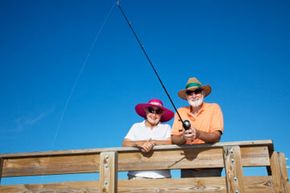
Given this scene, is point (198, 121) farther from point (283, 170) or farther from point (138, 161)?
point (283, 170)

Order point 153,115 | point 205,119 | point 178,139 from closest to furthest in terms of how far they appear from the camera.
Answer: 1. point 178,139
2. point 205,119
3. point 153,115

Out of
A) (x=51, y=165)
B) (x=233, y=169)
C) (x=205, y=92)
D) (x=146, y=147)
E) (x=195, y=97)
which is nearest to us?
(x=233, y=169)

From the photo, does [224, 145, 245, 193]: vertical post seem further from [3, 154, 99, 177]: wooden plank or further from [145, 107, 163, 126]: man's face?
[145, 107, 163, 126]: man's face

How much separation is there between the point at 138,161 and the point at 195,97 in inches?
71.5

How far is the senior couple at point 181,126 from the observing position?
4.50 meters

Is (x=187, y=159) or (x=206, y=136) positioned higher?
(x=206, y=136)

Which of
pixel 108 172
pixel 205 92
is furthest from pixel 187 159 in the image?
pixel 205 92

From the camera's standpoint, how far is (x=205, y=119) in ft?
17.0

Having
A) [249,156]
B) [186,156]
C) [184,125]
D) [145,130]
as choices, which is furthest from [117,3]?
[249,156]

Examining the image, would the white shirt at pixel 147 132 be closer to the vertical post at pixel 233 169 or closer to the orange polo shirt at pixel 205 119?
the orange polo shirt at pixel 205 119

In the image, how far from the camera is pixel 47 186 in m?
4.19

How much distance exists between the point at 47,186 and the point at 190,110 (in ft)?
8.49

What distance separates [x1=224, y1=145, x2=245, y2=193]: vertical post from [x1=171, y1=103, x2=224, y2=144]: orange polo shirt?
85 centimetres

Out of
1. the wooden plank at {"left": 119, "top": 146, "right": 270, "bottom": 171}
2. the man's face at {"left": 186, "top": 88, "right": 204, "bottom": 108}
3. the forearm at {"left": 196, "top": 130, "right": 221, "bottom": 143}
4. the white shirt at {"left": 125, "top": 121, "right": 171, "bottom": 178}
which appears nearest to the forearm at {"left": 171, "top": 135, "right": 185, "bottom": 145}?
the forearm at {"left": 196, "top": 130, "right": 221, "bottom": 143}
